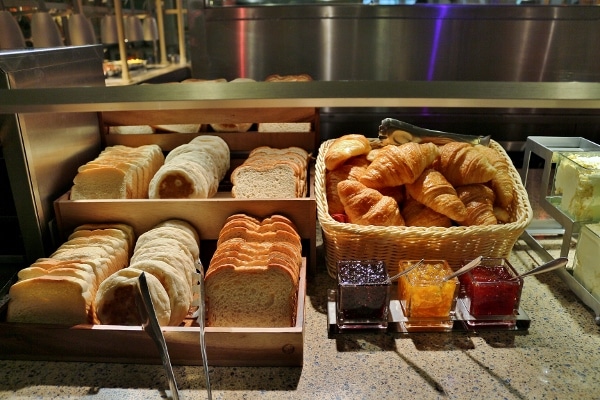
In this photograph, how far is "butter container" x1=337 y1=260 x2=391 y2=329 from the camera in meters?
1.20

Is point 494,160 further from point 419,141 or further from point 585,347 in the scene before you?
point 585,347

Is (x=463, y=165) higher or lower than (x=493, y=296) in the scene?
higher

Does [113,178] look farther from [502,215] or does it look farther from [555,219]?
[555,219]

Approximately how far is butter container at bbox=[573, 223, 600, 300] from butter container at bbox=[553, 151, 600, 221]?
80 mm

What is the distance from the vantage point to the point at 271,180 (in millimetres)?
1696

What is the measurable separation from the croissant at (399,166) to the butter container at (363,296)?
333 mm

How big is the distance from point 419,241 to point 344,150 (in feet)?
1.43

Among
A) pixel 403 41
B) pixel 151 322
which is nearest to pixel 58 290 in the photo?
pixel 151 322

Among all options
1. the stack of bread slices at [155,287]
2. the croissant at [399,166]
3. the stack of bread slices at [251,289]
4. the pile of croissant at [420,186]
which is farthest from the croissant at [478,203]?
the stack of bread slices at [155,287]

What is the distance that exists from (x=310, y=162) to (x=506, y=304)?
97cm

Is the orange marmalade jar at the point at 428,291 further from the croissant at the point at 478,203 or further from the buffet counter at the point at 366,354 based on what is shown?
the croissant at the point at 478,203

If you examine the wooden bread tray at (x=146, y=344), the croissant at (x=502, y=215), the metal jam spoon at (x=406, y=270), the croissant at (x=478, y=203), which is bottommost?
the wooden bread tray at (x=146, y=344)

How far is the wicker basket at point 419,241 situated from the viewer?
1.31m

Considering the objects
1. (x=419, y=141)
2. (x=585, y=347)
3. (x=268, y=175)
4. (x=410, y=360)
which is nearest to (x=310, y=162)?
(x=268, y=175)
